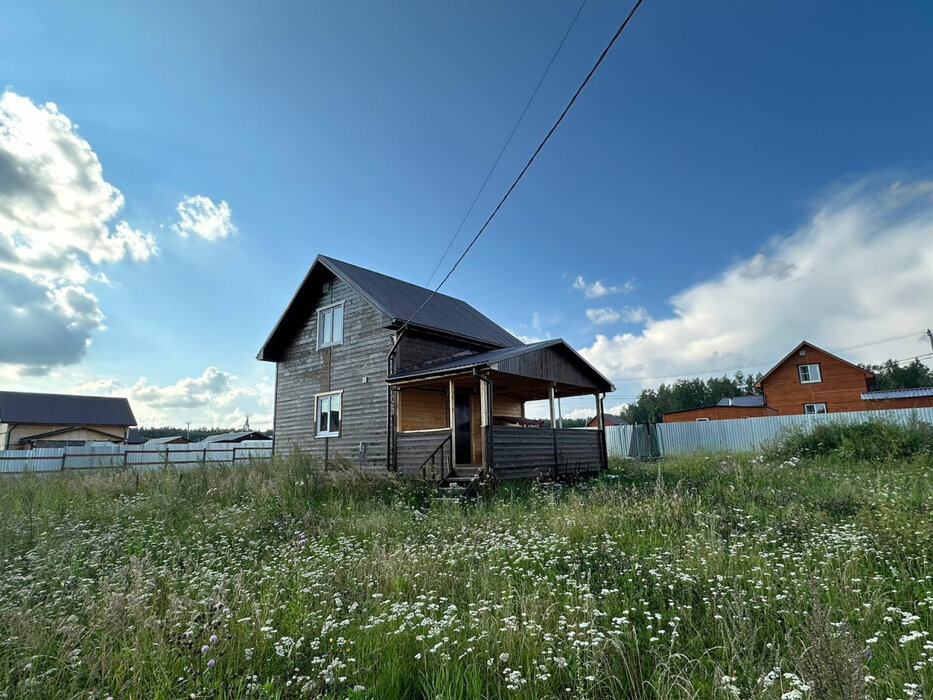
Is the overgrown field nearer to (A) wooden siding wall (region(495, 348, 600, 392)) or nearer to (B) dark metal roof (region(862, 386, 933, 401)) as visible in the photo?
(A) wooden siding wall (region(495, 348, 600, 392))

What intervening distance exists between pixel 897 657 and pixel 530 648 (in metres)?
2.19

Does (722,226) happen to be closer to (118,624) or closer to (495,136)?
(495,136)

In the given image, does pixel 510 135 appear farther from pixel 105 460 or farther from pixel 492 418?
pixel 105 460

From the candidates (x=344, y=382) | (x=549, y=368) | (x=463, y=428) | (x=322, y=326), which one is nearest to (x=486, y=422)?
(x=549, y=368)

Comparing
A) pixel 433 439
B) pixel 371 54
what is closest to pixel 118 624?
pixel 433 439

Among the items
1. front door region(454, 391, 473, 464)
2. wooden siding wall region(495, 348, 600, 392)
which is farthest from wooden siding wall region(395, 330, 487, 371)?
wooden siding wall region(495, 348, 600, 392)

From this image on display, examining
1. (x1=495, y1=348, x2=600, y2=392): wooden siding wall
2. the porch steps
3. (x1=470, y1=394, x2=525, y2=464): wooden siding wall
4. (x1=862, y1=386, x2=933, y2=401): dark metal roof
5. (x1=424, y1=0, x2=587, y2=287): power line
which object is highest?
(x1=424, y1=0, x2=587, y2=287): power line

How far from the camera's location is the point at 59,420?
146ft

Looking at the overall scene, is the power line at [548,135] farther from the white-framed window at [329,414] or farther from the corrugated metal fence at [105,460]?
the corrugated metal fence at [105,460]

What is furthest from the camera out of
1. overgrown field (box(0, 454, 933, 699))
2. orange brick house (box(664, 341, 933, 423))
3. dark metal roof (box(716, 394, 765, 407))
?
dark metal roof (box(716, 394, 765, 407))

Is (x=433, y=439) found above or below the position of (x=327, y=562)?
above

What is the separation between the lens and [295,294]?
17266 mm

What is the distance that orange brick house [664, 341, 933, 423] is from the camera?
30859 mm

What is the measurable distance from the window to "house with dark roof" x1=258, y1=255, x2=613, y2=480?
5 cm
